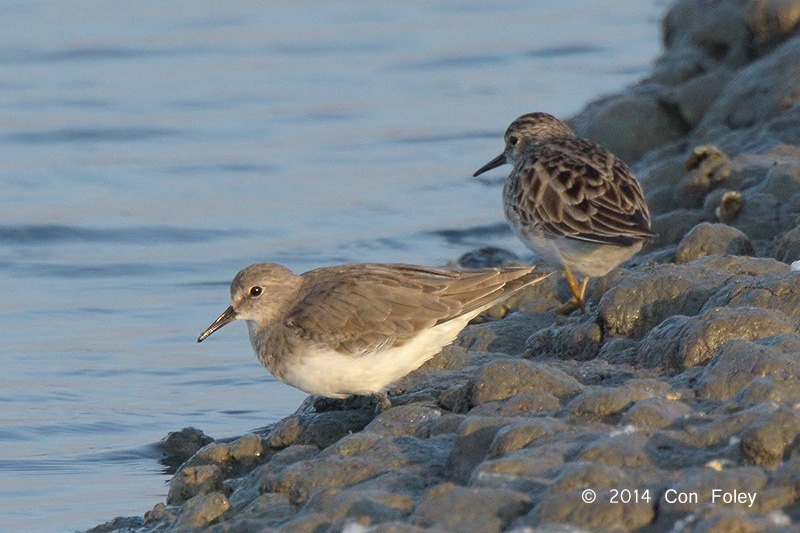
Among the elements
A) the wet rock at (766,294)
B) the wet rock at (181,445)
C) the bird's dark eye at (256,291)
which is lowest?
the wet rock at (181,445)

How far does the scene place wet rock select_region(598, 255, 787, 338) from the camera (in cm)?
577

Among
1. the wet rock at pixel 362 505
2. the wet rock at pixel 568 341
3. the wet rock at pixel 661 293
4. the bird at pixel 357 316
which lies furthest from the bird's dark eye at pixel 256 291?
the wet rock at pixel 362 505

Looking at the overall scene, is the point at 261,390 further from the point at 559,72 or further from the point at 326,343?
the point at 559,72

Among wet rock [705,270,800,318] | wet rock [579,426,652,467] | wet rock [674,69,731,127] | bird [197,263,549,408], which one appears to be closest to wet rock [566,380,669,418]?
wet rock [579,426,652,467]

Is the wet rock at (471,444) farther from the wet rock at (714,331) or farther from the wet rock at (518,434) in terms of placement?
the wet rock at (714,331)

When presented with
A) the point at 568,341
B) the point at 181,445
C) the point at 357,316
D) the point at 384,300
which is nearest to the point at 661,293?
the point at 568,341

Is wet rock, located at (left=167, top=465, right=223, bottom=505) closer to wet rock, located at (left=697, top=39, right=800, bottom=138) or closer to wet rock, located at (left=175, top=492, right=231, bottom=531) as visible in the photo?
wet rock, located at (left=175, top=492, right=231, bottom=531)

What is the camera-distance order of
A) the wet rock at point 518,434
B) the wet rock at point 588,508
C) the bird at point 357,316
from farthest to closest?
the bird at point 357,316 < the wet rock at point 518,434 < the wet rock at point 588,508

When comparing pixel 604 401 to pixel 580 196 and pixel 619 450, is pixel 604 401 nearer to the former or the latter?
pixel 619 450

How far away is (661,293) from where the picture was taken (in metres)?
5.82

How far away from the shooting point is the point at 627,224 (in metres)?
6.65

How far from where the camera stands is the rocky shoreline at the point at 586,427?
380 cm

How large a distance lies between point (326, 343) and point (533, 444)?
1448mm

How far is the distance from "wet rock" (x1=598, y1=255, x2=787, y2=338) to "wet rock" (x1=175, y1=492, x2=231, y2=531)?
2.02m
